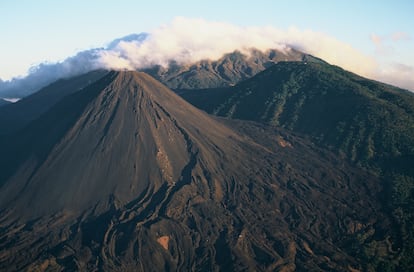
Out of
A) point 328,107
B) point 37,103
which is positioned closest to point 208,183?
point 328,107

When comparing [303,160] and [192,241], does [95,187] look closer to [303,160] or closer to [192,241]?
[192,241]

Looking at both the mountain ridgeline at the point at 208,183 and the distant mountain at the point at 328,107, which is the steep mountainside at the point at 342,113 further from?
the mountain ridgeline at the point at 208,183

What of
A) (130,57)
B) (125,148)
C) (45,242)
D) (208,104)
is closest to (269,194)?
(125,148)

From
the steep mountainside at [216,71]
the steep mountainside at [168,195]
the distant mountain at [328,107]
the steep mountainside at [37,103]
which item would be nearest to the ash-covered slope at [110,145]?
the steep mountainside at [168,195]

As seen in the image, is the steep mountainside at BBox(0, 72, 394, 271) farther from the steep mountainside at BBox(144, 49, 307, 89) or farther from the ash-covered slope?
the steep mountainside at BBox(144, 49, 307, 89)

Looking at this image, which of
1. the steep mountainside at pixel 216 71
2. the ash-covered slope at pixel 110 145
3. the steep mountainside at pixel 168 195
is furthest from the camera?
the steep mountainside at pixel 216 71

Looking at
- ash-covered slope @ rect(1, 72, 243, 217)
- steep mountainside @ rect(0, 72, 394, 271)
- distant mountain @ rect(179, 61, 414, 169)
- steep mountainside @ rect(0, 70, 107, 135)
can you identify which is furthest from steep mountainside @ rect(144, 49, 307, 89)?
steep mountainside @ rect(0, 72, 394, 271)
